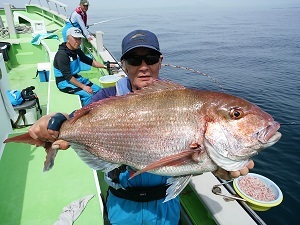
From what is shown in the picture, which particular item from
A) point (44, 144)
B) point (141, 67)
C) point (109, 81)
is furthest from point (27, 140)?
point (109, 81)

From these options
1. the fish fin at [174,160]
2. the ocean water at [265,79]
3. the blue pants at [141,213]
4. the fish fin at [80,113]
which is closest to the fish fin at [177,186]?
the fish fin at [174,160]

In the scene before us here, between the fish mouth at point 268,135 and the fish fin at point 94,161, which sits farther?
the fish fin at point 94,161

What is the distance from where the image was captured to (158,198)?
8.14ft

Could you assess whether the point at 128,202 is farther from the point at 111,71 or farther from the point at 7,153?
the point at 111,71

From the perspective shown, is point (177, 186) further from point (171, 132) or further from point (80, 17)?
Answer: point (80, 17)

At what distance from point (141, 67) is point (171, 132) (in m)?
0.89

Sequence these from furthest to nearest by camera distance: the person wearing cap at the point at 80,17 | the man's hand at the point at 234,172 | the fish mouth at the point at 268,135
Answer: the person wearing cap at the point at 80,17 → the man's hand at the point at 234,172 → the fish mouth at the point at 268,135

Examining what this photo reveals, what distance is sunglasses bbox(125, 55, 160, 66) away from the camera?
2.46 m

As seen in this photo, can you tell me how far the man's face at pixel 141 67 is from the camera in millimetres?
2443

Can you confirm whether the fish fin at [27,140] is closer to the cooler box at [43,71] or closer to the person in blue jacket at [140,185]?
the person in blue jacket at [140,185]

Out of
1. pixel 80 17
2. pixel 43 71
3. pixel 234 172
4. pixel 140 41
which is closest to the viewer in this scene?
pixel 234 172

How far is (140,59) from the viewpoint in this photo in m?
2.47

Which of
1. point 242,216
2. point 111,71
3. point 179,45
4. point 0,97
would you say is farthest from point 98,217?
point 179,45

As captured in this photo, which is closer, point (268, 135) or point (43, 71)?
point (268, 135)
